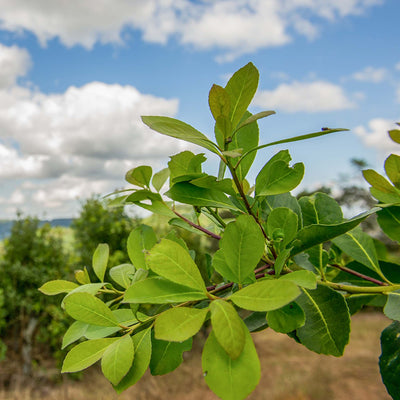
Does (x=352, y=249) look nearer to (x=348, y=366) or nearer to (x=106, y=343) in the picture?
(x=106, y=343)

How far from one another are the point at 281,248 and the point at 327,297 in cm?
10

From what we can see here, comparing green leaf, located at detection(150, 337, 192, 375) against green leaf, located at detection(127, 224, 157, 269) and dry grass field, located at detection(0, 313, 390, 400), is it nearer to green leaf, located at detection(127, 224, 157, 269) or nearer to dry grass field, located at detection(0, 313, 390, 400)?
green leaf, located at detection(127, 224, 157, 269)

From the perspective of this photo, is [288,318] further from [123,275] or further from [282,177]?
[123,275]

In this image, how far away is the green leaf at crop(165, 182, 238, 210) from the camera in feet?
1.64

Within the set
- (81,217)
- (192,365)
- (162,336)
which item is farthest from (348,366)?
(162,336)

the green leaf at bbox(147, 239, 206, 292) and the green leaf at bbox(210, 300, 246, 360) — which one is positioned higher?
the green leaf at bbox(147, 239, 206, 292)

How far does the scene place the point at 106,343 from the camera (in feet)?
1.57

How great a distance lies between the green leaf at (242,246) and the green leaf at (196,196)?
0.07 meters

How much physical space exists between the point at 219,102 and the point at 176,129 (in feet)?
0.20

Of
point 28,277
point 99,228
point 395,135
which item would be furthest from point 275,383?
point 395,135

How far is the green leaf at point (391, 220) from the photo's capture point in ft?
2.08

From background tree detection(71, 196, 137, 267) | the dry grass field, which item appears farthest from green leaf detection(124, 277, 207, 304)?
background tree detection(71, 196, 137, 267)

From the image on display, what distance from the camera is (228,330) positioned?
0.38 meters

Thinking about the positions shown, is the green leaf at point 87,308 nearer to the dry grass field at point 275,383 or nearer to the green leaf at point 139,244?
the green leaf at point 139,244
